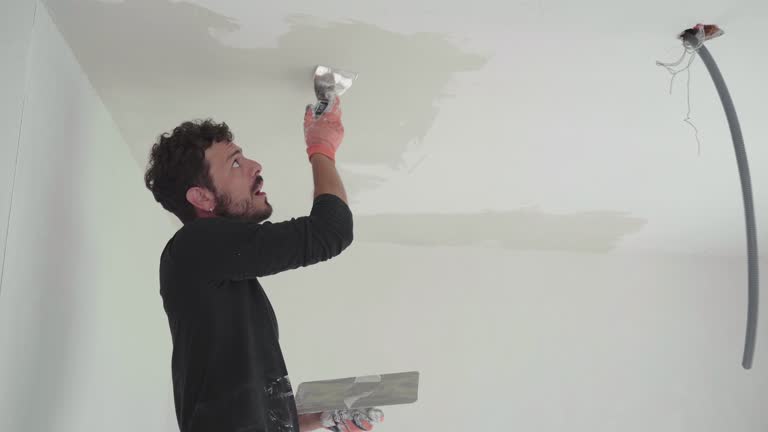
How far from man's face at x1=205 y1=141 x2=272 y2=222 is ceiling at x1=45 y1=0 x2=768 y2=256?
14.1 inches

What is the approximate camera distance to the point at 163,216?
3402 millimetres

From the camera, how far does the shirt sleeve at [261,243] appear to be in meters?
1.73

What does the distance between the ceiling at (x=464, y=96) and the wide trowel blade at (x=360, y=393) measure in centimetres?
92

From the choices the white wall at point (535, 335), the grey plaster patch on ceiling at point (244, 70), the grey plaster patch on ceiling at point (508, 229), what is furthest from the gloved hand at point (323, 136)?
the white wall at point (535, 335)

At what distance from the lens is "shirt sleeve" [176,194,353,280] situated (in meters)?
1.73

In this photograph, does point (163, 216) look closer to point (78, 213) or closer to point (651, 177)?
point (78, 213)

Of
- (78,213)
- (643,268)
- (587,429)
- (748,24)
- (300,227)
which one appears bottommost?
(587,429)

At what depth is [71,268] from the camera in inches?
82.0

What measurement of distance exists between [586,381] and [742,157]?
6.75 feet

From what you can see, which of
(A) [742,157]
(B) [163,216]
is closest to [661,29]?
(A) [742,157]

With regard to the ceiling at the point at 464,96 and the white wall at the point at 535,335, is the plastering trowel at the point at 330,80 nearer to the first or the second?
the ceiling at the point at 464,96

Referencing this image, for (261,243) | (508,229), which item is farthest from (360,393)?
(508,229)

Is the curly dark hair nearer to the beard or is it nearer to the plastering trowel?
the beard

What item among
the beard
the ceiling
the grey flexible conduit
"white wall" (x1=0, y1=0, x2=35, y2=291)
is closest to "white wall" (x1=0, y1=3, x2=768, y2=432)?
the ceiling
